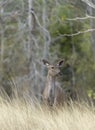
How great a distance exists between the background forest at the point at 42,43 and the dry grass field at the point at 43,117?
2.64m

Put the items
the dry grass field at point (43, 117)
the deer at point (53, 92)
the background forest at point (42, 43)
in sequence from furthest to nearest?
the background forest at point (42, 43)
the deer at point (53, 92)
the dry grass field at point (43, 117)

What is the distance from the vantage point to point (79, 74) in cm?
1412

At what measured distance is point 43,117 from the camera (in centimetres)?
780

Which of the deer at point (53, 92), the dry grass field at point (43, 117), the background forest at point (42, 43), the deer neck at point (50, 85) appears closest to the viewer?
the dry grass field at point (43, 117)

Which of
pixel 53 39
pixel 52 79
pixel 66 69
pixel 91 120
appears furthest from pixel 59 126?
pixel 66 69

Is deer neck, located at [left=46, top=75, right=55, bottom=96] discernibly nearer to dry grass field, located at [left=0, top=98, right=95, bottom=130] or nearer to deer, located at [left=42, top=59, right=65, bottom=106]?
deer, located at [left=42, top=59, right=65, bottom=106]

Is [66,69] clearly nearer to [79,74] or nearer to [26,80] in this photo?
[79,74]

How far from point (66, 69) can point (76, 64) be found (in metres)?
0.51

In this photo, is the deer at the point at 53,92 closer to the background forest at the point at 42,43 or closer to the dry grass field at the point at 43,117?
the dry grass field at the point at 43,117

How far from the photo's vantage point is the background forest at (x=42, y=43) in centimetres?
→ 1195

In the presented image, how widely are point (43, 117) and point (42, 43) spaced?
5592 millimetres

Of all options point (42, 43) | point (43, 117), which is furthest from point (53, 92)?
point (42, 43)

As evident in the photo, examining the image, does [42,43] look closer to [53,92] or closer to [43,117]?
[53,92]

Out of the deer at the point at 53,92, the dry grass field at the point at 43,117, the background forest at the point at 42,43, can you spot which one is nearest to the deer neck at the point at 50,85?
the deer at the point at 53,92
